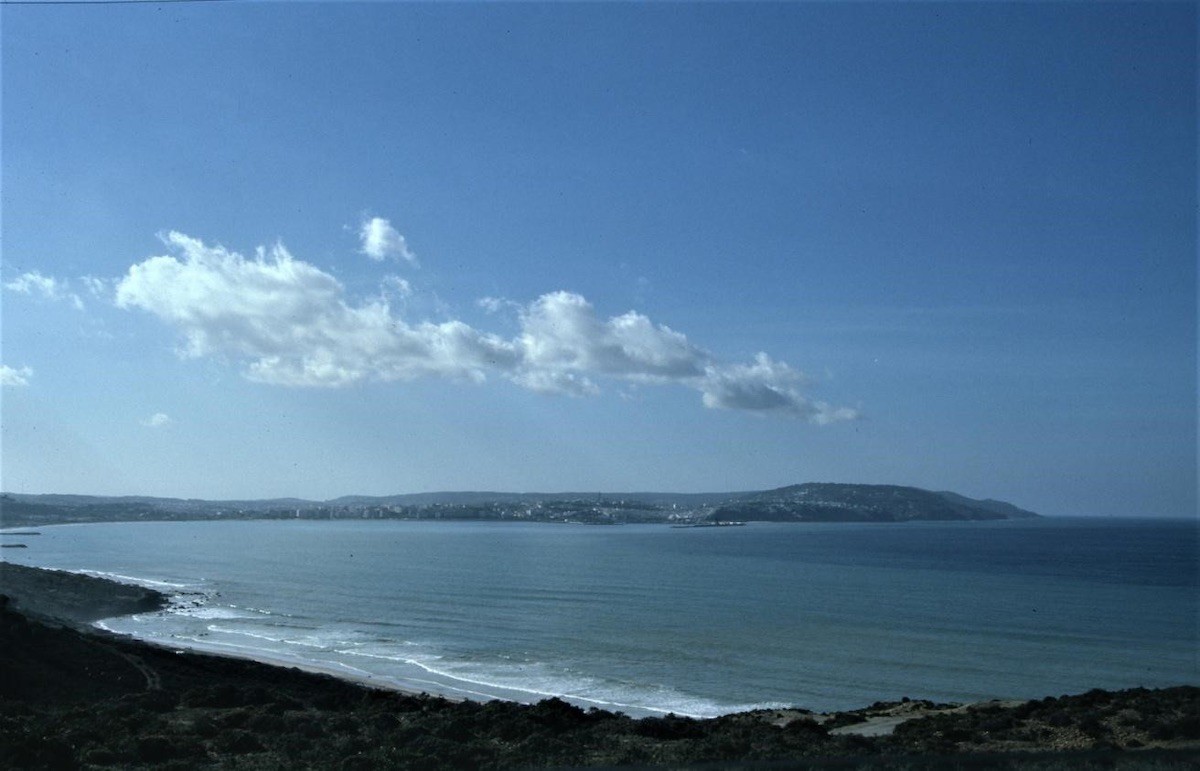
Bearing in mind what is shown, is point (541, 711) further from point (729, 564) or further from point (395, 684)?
point (729, 564)

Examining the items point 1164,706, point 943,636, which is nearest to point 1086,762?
point 1164,706

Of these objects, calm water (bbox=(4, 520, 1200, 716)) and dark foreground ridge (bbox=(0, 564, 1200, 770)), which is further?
calm water (bbox=(4, 520, 1200, 716))

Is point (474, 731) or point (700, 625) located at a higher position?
point (474, 731)

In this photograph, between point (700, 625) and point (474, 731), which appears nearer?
point (474, 731)

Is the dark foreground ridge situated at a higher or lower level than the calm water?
higher
